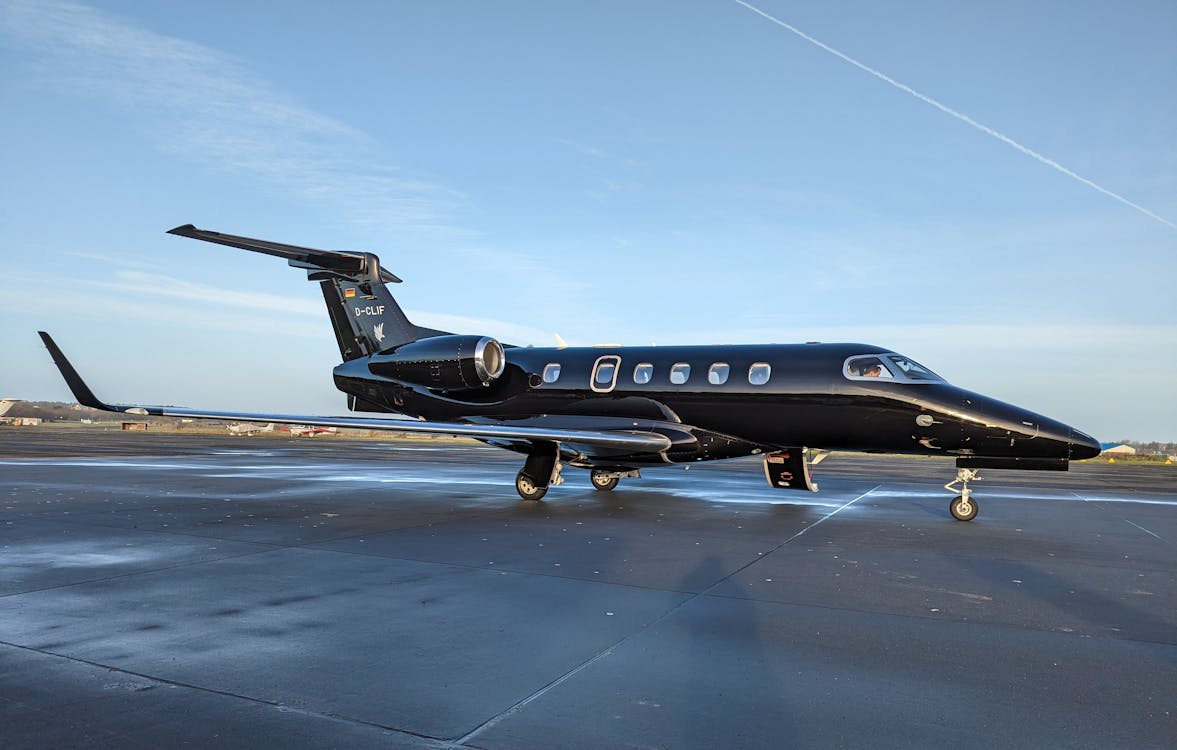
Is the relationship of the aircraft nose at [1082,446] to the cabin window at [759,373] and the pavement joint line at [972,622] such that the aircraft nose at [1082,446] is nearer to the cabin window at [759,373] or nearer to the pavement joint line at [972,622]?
the cabin window at [759,373]

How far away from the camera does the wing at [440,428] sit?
39.4 feet

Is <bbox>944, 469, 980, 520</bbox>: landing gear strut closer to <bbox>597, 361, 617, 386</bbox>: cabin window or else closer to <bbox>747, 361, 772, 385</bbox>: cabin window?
<bbox>747, 361, 772, 385</bbox>: cabin window

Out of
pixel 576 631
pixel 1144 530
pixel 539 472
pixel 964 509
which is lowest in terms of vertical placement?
pixel 576 631

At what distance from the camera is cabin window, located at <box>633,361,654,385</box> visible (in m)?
15.0

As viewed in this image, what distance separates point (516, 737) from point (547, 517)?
27.6 feet

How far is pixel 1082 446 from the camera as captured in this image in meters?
11.3

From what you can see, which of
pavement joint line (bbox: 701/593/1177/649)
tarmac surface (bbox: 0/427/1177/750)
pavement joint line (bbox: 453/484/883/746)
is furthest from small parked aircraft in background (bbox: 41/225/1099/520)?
pavement joint line (bbox: 701/593/1177/649)

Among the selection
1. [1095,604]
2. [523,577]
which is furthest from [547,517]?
[1095,604]

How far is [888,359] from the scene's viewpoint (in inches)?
508

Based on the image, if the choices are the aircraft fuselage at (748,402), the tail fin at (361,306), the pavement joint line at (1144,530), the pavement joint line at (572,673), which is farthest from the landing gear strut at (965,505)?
the tail fin at (361,306)

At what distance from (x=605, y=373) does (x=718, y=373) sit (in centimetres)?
246

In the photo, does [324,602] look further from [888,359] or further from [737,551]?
[888,359]

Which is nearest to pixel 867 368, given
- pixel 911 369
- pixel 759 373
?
pixel 911 369

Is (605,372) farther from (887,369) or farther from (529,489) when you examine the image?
(887,369)
